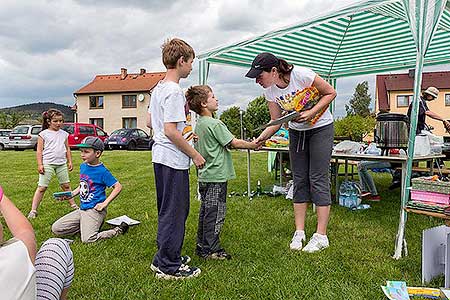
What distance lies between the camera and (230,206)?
557cm

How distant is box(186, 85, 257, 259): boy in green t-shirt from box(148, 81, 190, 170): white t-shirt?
47 centimetres

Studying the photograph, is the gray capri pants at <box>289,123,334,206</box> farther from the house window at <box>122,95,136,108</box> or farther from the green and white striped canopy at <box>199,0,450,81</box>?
the house window at <box>122,95,136,108</box>

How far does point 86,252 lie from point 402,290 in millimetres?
2486

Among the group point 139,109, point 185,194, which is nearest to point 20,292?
point 185,194

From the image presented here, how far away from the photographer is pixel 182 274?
2.91 meters

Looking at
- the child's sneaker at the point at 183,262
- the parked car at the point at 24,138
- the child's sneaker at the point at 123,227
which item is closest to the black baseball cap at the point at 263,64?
the child's sneaker at the point at 183,262

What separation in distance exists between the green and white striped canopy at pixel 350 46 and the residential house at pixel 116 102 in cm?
2966

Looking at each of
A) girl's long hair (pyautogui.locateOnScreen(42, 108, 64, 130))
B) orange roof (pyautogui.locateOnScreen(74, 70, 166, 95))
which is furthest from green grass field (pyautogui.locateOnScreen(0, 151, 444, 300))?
orange roof (pyautogui.locateOnScreen(74, 70, 166, 95))

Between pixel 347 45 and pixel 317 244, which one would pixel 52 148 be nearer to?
Answer: pixel 317 244

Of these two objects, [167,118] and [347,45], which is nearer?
[167,118]

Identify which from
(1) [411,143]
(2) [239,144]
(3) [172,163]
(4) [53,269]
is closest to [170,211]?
(3) [172,163]

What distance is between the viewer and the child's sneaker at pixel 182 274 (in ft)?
9.49

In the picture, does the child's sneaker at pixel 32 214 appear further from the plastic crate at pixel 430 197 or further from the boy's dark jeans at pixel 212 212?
the plastic crate at pixel 430 197

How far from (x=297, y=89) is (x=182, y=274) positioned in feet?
5.81
